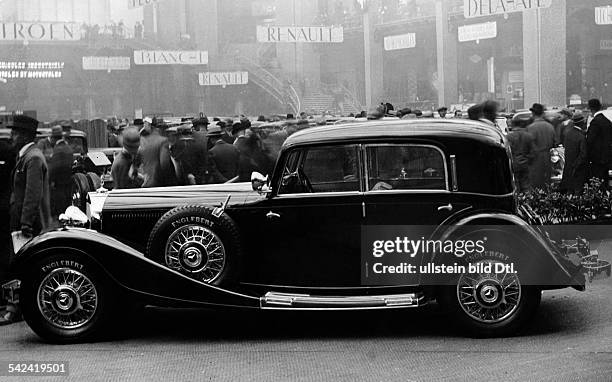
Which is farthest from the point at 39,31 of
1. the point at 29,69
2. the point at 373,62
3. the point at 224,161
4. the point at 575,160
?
the point at 575,160

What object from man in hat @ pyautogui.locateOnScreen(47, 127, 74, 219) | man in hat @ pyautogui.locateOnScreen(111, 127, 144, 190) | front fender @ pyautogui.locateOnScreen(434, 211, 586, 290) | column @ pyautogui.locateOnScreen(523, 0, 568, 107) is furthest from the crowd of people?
column @ pyautogui.locateOnScreen(523, 0, 568, 107)

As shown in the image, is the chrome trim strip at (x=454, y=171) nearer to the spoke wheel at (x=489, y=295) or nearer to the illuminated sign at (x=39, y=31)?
the spoke wheel at (x=489, y=295)

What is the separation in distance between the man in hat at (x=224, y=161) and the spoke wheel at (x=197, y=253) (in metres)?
3.65

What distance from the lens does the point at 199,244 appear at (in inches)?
227

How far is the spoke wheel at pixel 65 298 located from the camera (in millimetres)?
5746

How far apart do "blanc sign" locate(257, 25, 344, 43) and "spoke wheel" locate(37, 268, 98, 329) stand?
834 centimetres

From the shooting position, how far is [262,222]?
5793 millimetres

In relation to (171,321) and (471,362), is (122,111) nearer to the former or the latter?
(171,321)

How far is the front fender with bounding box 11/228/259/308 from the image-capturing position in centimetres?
571

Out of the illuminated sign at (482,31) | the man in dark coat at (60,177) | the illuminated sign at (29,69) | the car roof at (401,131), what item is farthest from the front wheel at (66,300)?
the illuminated sign at (482,31)

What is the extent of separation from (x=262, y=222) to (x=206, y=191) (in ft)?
2.08

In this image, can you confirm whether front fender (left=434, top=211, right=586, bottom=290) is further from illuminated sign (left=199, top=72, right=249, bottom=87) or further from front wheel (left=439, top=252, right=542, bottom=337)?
illuminated sign (left=199, top=72, right=249, bottom=87)

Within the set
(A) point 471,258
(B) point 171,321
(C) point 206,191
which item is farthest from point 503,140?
(B) point 171,321

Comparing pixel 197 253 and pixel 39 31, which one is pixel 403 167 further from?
pixel 39 31
